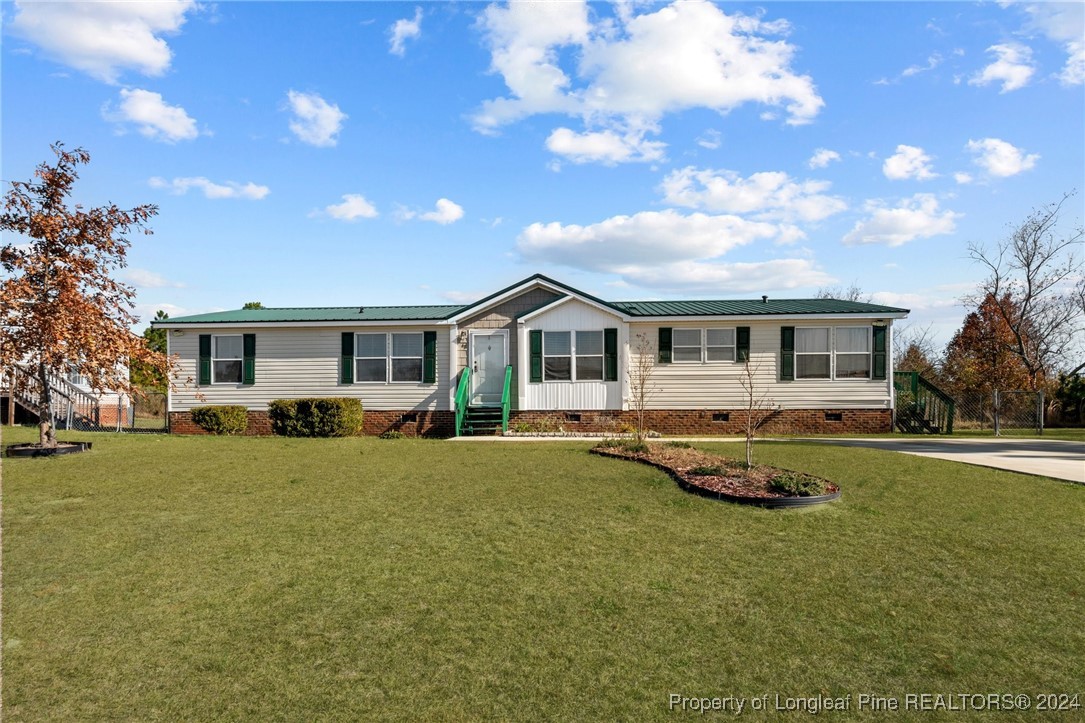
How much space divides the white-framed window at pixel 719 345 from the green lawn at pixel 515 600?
1058 centimetres

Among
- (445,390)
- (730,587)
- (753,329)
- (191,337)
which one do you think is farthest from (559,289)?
(730,587)

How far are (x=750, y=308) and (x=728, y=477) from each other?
11.7 metres

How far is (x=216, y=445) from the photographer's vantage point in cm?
1445

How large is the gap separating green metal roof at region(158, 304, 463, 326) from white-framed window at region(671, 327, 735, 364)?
22.2 ft

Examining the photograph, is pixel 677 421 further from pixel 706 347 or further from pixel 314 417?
pixel 314 417

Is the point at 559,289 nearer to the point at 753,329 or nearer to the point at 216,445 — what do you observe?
the point at 753,329

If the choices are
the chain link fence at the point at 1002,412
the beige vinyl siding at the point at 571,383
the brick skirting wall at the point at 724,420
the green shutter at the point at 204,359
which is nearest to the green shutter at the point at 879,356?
the brick skirting wall at the point at 724,420

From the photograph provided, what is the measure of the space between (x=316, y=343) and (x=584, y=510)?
47.5 feet

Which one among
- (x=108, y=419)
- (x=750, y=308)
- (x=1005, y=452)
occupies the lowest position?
(x=1005, y=452)

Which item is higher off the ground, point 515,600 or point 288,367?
point 288,367

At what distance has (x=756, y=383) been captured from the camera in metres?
19.2

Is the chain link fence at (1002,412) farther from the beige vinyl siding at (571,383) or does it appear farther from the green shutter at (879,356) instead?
the beige vinyl siding at (571,383)

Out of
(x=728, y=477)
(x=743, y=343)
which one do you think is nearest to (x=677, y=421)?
(x=743, y=343)

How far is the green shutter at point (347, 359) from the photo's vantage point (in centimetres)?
1956
